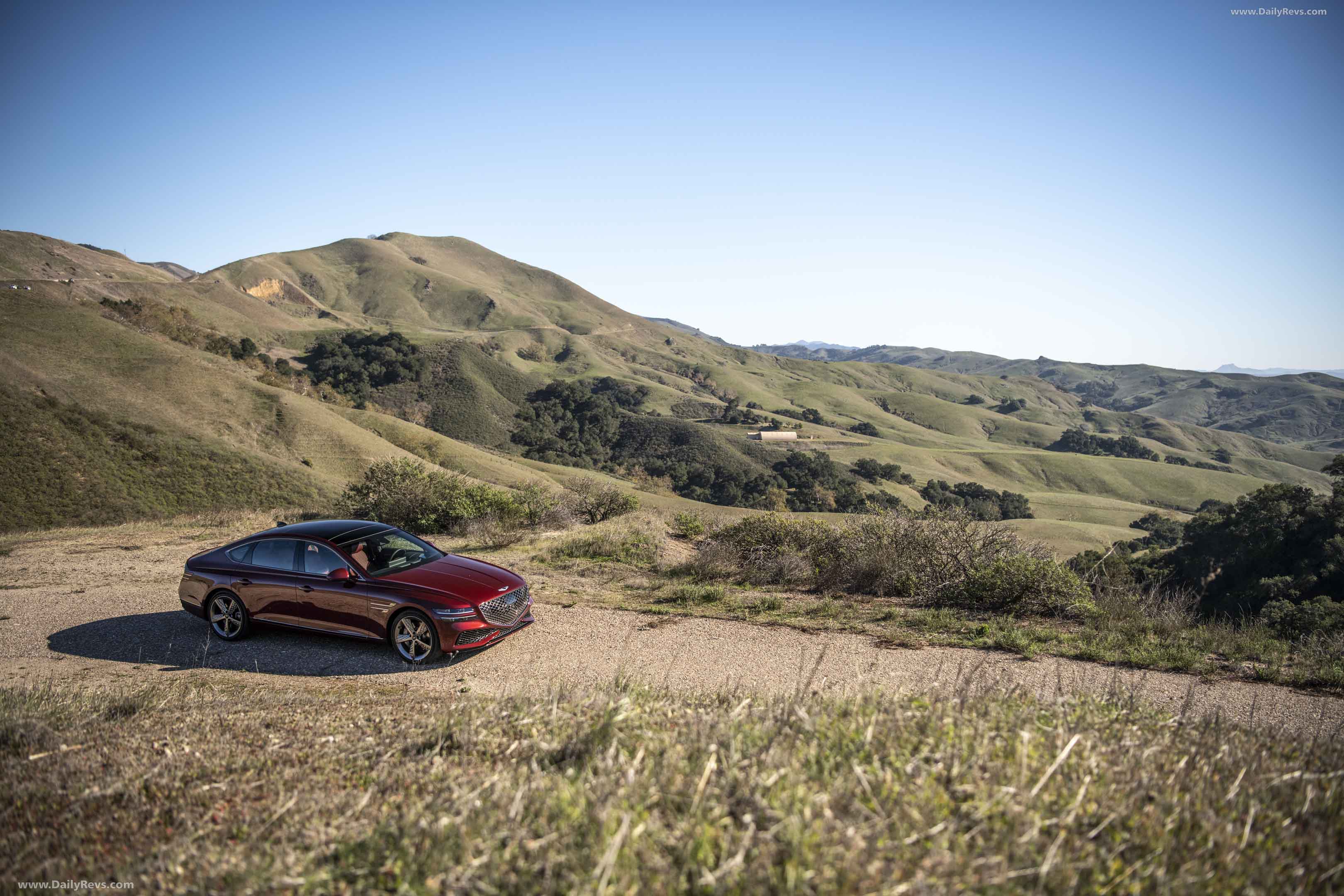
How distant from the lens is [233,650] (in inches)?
303

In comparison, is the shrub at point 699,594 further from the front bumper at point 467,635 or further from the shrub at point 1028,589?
the shrub at point 1028,589

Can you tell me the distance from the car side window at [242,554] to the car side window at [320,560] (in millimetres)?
796

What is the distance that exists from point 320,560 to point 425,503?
29.7ft

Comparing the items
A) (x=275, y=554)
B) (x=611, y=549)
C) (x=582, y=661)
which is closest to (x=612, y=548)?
(x=611, y=549)

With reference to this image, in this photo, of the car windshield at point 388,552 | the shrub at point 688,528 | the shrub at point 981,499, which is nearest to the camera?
the car windshield at point 388,552

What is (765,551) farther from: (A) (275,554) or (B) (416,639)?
(A) (275,554)

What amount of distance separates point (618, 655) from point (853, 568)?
480cm

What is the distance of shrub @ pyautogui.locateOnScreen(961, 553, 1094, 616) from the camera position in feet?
28.8

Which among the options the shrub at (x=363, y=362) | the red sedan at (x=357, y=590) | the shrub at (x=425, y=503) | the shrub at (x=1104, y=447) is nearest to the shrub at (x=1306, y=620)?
the red sedan at (x=357, y=590)

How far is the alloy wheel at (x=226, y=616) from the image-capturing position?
311 inches

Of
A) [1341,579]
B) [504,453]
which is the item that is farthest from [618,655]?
[504,453]

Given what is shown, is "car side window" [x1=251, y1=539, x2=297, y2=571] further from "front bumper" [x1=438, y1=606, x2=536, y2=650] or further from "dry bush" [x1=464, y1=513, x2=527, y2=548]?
"dry bush" [x1=464, y1=513, x2=527, y2=548]

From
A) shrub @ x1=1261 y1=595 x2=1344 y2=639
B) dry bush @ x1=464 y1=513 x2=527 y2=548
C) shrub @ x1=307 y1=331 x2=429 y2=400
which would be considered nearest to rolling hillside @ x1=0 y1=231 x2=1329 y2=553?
shrub @ x1=307 y1=331 x2=429 y2=400

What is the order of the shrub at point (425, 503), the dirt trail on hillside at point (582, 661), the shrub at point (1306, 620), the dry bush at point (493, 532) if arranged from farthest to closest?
the shrub at point (425, 503) → the dry bush at point (493, 532) → the shrub at point (1306, 620) → the dirt trail on hillside at point (582, 661)
